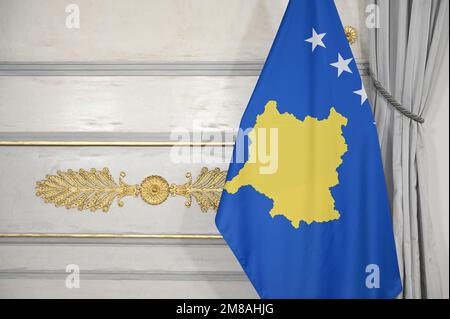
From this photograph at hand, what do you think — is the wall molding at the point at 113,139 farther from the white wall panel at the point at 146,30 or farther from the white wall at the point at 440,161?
the white wall at the point at 440,161

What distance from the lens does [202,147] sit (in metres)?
2.21

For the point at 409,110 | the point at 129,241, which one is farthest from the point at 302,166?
the point at 129,241

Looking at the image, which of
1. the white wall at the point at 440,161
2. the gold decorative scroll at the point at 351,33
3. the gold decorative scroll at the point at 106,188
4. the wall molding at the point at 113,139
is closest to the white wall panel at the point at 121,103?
the wall molding at the point at 113,139

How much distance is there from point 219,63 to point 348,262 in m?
1.06

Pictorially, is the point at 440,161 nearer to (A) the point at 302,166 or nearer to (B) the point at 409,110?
(B) the point at 409,110

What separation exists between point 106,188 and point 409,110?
4.66ft

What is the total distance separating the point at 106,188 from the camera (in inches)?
87.1

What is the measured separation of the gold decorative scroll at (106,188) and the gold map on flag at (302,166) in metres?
0.37

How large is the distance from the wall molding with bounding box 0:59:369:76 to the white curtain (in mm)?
155

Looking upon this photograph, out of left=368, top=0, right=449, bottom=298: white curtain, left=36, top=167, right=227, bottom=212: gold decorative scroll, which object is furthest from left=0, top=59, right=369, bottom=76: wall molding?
left=36, top=167, right=227, bottom=212: gold decorative scroll

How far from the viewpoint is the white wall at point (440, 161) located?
7.01 ft
